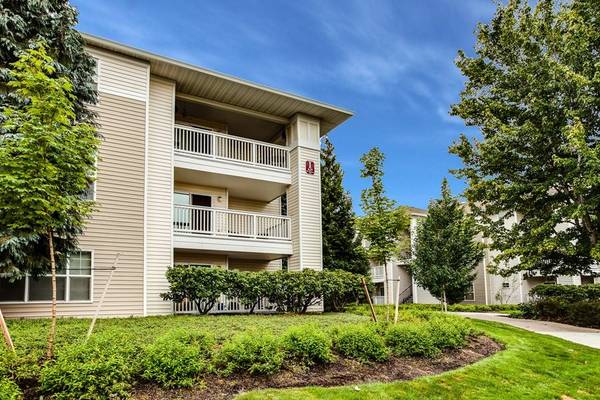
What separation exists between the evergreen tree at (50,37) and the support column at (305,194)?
8.16 m

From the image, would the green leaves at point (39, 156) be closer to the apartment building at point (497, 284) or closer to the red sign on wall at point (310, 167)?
the red sign on wall at point (310, 167)

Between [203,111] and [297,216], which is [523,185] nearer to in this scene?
[297,216]

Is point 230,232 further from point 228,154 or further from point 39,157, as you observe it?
point 39,157

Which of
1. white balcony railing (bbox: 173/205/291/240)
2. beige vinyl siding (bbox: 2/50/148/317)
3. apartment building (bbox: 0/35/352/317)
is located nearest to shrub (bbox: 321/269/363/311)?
apartment building (bbox: 0/35/352/317)

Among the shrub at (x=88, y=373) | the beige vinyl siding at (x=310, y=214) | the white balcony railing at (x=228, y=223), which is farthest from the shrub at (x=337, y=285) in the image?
the shrub at (x=88, y=373)

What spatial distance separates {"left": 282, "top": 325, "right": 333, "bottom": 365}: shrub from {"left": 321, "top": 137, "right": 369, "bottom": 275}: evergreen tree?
16297 millimetres

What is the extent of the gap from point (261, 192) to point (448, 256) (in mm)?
11261

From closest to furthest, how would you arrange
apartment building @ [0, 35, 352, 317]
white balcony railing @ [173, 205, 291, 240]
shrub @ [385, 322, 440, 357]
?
shrub @ [385, 322, 440, 357]
apartment building @ [0, 35, 352, 317]
white balcony railing @ [173, 205, 291, 240]

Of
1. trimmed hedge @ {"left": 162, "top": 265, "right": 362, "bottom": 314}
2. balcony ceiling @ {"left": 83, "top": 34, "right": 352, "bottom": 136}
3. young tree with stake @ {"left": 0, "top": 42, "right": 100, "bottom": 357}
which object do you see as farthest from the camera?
balcony ceiling @ {"left": 83, "top": 34, "right": 352, "bottom": 136}

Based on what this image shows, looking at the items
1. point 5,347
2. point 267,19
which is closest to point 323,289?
point 267,19

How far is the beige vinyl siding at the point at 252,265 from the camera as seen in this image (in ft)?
61.2

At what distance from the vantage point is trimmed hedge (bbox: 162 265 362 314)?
13.3 metres

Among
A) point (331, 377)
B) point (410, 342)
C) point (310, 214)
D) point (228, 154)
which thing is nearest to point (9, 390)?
point (331, 377)

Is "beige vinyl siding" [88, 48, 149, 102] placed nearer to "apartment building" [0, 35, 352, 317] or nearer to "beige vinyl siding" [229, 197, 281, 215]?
"apartment building" [0, 35, 352, 317]
